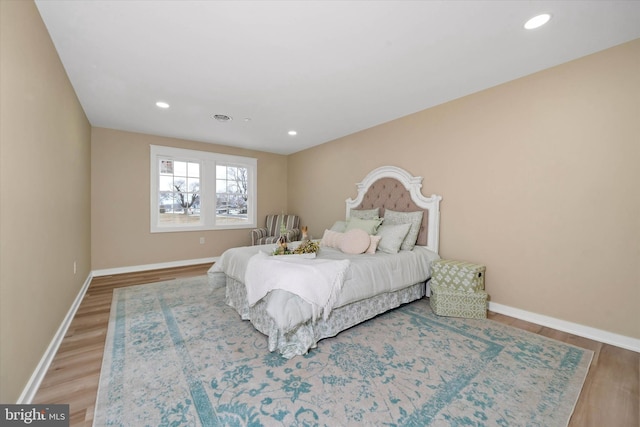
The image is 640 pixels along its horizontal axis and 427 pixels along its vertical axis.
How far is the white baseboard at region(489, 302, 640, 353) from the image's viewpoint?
6.95 feet

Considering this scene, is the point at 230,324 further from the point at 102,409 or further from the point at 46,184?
the point at 46,184

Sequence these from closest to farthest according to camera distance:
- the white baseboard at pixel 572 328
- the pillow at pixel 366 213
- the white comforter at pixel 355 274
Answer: the white comforter at pixel 355 274 < the white baseboard at pixel 572 328 < the pillow at pixel 366 213

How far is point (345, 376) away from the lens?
178 centimetres

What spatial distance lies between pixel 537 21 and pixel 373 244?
93.2 inches

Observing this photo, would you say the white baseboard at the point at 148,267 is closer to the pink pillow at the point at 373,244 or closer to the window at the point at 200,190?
the window at the point at 200,190

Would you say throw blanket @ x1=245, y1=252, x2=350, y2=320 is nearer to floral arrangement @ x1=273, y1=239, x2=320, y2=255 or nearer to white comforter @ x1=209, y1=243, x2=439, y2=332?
white comforter @ x1=209, y1=243, x2=439, y2=332

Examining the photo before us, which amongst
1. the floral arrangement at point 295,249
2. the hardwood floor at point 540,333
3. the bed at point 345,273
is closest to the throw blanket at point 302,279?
the bed at point 345,273

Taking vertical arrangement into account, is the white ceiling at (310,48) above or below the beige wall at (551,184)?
above

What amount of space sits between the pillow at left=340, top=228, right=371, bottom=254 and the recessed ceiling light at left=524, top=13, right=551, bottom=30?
2293mm

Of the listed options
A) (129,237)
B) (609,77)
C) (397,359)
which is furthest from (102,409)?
(609,77)

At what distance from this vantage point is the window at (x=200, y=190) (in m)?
4.84

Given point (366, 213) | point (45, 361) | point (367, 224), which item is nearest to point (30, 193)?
point (45, 361)

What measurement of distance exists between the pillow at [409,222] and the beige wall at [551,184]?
12.2 inches

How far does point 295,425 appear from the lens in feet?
4.51
